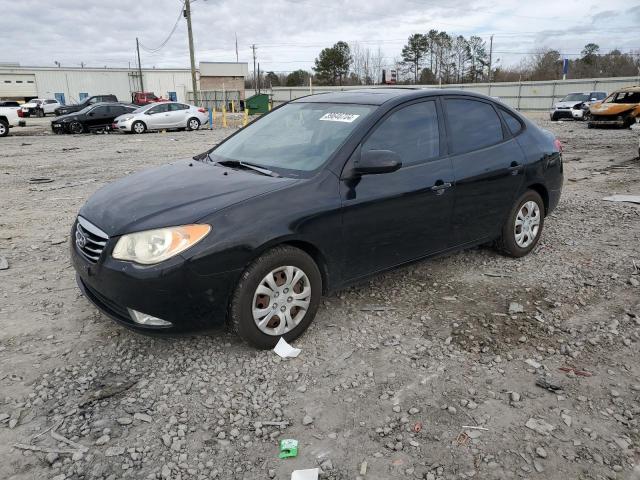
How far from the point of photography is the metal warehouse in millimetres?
58522

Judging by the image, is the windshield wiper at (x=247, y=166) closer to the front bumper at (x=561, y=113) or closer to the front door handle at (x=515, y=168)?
the front door handle at (x=515, y=168)

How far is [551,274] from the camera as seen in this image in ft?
16.0

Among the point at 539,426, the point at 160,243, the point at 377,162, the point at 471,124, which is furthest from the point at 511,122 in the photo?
the point at 160,243

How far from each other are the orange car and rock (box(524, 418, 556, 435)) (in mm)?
21838

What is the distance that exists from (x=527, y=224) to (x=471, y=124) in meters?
1.34

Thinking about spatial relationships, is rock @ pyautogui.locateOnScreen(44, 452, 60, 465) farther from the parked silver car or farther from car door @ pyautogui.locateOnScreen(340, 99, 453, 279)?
the parked silver car

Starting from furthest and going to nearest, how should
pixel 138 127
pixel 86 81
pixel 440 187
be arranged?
pixel 86 81 < pixel 138 127 < pixel 440 187

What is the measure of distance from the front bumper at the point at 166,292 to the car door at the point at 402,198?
102 cm

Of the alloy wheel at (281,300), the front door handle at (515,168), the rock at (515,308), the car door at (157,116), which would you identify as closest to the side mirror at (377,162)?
the alloy wheel at (281,300)

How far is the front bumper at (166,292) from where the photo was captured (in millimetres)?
3002

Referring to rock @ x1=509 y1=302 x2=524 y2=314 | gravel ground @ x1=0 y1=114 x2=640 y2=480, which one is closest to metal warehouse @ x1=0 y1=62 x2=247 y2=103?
gravel ground @ x1=0 y1=114 x2=640 y2=480

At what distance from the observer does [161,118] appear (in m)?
23.0

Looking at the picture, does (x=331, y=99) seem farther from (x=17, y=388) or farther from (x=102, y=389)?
(x=17, y=388)

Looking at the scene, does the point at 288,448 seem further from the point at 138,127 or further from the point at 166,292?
the point at 138,127
